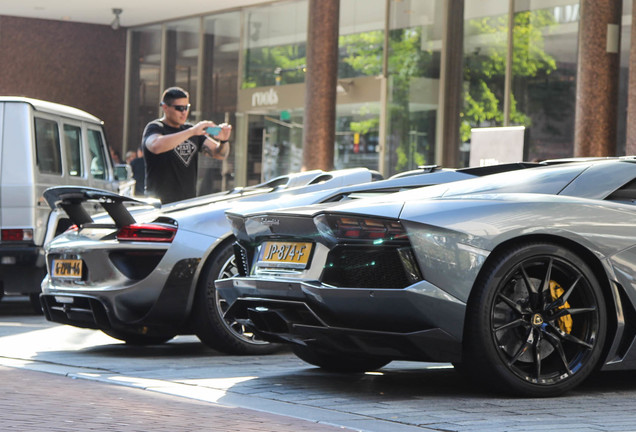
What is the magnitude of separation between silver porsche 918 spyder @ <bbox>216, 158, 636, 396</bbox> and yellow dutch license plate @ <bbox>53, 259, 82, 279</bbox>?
2.01 meters

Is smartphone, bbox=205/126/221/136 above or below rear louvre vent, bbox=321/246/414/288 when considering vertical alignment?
above

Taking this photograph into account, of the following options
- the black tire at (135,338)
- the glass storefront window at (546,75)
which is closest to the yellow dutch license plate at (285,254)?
the black tire at (135,338)

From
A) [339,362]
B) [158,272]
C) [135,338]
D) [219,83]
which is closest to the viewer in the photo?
[339,362]

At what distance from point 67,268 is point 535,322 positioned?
11.0 feet

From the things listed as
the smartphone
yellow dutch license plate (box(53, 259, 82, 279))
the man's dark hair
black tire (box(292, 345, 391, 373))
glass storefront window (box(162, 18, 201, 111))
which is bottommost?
black tire (box(292, 345, 391, 373))

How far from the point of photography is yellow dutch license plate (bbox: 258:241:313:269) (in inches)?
224

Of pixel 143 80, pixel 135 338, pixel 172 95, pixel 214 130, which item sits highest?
pixel 143 80

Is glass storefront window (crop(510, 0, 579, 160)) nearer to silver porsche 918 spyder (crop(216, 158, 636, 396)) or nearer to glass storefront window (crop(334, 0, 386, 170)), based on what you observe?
glass storefront window (crop(334, 0, 386, 170))

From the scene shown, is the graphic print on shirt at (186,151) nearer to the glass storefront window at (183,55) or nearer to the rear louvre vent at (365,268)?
the rear louvre vent at (365,268)

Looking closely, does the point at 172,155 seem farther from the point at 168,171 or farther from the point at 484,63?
the point at 484,63

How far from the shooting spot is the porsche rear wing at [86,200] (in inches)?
287

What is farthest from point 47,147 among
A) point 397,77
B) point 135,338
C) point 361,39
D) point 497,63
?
point 361,39

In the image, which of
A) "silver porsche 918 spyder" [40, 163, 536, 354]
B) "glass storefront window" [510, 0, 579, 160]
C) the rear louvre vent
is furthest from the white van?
"glass storefront window" [510, 0, 579, 160]

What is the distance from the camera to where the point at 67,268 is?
24.9 feet
